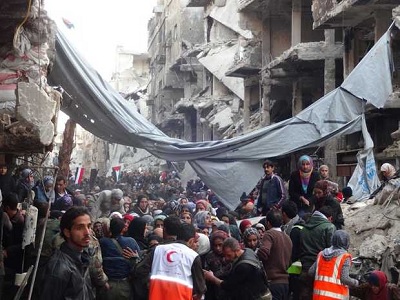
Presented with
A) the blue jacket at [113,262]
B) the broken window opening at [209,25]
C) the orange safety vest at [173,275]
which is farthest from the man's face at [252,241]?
the broken window opening at [209,25]

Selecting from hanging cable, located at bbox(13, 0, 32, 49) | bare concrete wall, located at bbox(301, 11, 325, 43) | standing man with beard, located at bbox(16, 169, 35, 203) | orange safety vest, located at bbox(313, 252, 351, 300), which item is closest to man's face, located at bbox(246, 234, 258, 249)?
orange safety vest, located at bbox(313, 252, 351, 300)

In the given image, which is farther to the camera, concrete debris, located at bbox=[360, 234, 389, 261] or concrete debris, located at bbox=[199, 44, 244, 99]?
concrete debris, located at bbox=[199, 44, 244, 99]

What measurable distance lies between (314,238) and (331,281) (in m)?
0.73

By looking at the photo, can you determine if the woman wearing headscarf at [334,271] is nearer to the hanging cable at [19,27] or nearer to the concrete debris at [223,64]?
the hanging cable at [19,27]

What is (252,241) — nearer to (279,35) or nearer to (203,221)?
(203,221)

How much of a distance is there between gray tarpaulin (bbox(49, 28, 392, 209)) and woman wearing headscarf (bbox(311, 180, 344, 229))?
205cm

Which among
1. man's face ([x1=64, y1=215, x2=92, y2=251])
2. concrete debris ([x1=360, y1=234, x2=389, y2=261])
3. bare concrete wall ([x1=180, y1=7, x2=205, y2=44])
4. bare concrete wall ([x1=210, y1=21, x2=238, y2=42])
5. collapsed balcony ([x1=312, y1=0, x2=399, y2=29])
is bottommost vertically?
concrete debris ([x1=360, y1=234, x2=389, y2=261])

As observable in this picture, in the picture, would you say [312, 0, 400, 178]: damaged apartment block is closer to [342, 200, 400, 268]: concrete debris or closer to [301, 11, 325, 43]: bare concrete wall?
[342, 200, 400, 268]: concrete debris

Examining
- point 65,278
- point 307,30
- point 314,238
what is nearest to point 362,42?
point 307,30

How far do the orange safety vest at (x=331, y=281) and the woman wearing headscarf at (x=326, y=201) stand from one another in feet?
3.66

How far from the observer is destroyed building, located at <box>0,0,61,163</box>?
5823 millimetres

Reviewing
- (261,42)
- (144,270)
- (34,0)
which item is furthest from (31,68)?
(261,42)

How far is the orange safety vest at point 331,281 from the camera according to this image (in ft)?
22.5

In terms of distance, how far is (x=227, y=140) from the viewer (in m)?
10.1
